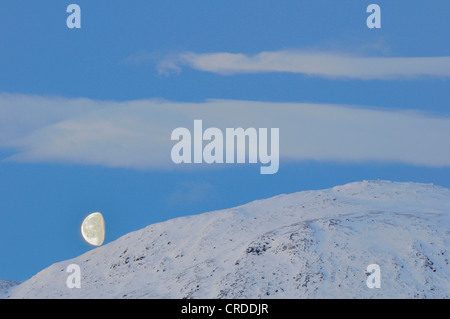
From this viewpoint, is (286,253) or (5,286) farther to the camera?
(5,286)

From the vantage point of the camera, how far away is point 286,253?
59.5m

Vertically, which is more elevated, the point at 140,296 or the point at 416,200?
the point at 416,200

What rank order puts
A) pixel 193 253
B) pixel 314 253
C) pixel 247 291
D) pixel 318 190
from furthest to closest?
pixel 318 190 < pixel 193 253 < pixel 314 253 < pixel 247 291

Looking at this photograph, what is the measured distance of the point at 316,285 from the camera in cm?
5506

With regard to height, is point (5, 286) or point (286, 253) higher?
point (286, 253)

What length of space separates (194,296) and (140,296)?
5.15 meters

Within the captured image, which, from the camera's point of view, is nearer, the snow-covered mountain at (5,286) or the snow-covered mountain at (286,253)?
the snow-covered mountain at (286,253)

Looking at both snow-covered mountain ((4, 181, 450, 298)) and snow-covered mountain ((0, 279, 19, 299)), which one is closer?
snow-covered mountain ((4, 181, 450, 298))

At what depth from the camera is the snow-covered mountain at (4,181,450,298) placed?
5553 centimetres

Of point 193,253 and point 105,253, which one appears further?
point 105,253

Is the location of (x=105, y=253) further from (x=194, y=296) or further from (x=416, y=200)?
(x=416, y=200)

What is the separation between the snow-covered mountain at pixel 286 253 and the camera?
5553 cm
